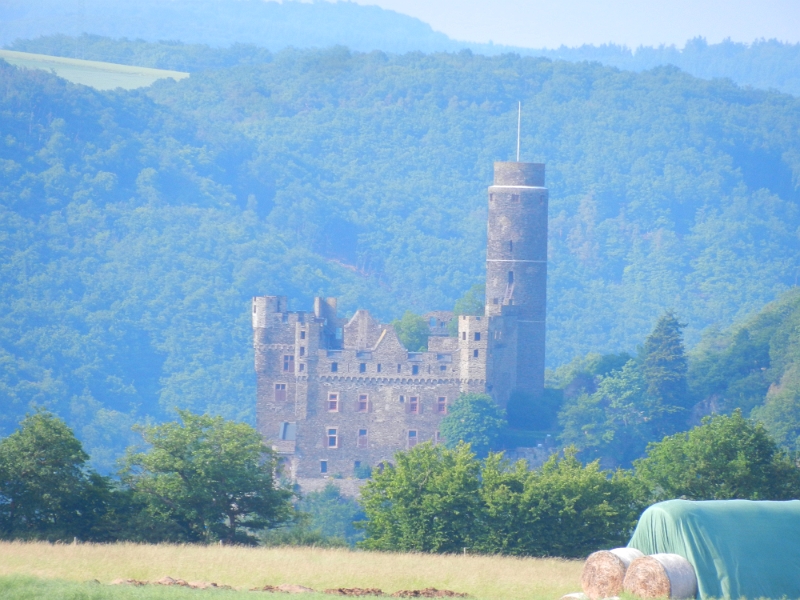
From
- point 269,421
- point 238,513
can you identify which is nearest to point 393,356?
point 269,421

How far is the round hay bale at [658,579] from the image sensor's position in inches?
1077

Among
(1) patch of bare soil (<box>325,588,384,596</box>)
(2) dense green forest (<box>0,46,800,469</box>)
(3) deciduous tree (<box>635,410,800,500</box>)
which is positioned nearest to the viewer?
(1) patch of bare soil (<box>325,588,384,596</box>)

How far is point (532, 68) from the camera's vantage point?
191375 millimetres

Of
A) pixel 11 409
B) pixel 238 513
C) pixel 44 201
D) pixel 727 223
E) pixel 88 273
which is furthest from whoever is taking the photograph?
pixel 727 223

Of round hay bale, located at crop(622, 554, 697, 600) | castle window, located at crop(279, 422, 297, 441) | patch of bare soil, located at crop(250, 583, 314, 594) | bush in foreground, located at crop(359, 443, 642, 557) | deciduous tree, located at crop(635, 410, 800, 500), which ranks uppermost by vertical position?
castle window, located at crop(279, 422, 297, 441)

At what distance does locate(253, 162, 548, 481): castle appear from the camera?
6969 cm

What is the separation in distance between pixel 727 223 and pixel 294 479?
99.7 meters

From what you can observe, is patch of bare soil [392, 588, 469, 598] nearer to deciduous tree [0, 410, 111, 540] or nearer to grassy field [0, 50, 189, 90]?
deciduous tree [0, 410, 111, 540]

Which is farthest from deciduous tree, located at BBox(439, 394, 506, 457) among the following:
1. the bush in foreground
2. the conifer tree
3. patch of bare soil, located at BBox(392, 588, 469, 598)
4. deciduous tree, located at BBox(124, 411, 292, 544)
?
patch of bare soil, located at BBox(392, 588, 469, 598)

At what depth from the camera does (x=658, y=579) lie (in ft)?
89.9

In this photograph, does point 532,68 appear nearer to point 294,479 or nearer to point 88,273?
point 88,273

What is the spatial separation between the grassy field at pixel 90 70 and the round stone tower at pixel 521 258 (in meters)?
89.0

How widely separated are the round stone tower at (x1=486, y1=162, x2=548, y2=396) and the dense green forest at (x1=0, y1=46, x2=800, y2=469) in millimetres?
30989

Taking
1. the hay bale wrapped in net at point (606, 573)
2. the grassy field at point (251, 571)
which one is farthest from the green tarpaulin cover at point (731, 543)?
the grassy field at point (251, 571)
